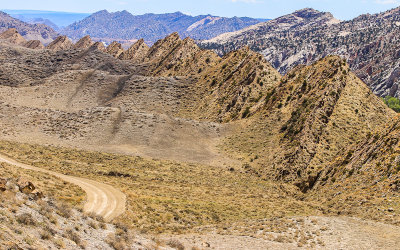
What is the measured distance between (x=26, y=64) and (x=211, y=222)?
117m

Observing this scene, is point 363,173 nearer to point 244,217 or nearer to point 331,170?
point 331,170

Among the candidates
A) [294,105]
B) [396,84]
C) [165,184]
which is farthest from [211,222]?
[396,84]

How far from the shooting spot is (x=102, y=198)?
3228cm

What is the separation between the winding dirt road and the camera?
28.8 meters

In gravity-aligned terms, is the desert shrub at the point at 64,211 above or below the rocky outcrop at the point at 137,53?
below

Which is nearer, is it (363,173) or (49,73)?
(363,173)

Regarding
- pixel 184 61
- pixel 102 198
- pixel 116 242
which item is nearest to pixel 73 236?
pixel 116 242

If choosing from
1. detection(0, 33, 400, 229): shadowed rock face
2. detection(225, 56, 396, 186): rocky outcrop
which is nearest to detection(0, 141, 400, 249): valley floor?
detection(225, 56, 396, 186): rocky outcrop

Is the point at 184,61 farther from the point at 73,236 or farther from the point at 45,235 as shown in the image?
the point at 45,235

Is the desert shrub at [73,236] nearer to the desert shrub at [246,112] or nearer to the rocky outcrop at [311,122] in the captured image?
the rocky outcrop at [311,122]

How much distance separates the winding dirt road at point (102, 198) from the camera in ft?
94.5

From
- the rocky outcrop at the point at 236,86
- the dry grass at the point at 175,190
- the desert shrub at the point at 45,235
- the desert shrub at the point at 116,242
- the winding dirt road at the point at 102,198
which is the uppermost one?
the rocky outcrop at the point at 236,86

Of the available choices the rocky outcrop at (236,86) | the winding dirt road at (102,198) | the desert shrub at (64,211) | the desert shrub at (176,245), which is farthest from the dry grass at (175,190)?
the rocky outcrop at (236,86)

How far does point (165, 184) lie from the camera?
4197cm
